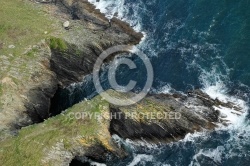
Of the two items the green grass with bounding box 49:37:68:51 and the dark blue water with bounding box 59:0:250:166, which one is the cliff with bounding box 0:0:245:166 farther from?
the dark blue water with bounding box 59:0:250:166

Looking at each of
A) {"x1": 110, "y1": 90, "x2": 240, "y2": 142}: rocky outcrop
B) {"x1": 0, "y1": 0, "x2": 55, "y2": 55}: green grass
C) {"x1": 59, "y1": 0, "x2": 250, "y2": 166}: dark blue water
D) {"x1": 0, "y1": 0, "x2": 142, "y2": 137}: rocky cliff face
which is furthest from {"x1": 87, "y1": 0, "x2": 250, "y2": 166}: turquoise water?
{"x1": 0, "y1": 0, "x2": 55, "y2": 55}: green grass

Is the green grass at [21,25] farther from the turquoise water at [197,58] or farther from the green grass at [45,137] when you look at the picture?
the green grass at [45,137]

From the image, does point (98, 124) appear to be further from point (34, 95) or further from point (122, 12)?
point (122, 12)

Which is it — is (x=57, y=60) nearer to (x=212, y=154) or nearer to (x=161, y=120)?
(x=161, y=120)

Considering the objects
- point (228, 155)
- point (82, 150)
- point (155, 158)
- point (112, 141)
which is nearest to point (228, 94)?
point (228, 155)

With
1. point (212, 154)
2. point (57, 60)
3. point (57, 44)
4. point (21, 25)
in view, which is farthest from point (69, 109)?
point (21, 25)
